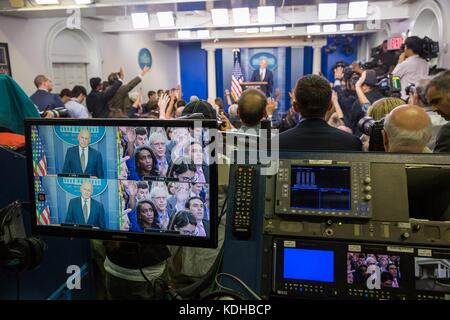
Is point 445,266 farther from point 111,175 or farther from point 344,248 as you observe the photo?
point 111,175

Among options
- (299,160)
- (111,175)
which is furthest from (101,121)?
(299,160)

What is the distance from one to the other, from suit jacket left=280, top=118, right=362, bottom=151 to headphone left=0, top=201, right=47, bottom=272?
47.4 inches

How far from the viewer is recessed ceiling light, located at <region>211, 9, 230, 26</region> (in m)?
6.57

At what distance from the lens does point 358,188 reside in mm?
1043

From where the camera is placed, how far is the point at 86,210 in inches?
47.3

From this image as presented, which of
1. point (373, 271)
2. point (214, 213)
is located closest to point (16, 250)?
point (214, 213)

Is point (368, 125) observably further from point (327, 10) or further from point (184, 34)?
point (184, 34)

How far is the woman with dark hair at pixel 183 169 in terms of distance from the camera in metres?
1.10

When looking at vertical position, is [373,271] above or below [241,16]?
below

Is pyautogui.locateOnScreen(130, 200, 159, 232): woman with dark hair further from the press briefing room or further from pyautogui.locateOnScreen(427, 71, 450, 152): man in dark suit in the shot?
pyautogui.locateOnScreen(427, 71, 450, 152): man in dark suit

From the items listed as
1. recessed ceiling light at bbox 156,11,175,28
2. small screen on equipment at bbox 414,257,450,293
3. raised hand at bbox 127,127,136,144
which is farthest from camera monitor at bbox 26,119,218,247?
recessed ceiling light at bbox 156,11,175,28

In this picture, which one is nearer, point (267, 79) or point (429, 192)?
point (429, 192)

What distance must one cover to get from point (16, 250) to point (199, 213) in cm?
62

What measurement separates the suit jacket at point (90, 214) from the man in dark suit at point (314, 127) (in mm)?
1053
